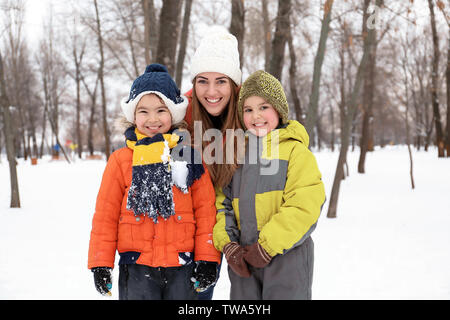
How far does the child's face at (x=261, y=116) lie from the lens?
1.79m

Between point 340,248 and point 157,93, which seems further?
point 340,248

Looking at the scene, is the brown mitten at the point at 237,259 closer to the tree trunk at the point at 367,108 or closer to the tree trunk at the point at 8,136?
the tree trunk at the point at 8,136

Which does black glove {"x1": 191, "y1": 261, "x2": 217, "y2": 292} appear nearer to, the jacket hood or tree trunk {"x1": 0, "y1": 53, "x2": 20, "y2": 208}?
the jacket hood

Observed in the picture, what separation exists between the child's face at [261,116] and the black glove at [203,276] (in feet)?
2.55

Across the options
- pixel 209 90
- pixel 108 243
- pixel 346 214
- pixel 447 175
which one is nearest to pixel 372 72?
pixel 447 175

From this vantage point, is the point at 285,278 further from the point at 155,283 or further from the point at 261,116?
the point at 261,116

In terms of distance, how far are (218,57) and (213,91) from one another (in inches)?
10.2

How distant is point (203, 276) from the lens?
5.64ft

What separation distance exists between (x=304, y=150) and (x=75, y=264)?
3457 mm

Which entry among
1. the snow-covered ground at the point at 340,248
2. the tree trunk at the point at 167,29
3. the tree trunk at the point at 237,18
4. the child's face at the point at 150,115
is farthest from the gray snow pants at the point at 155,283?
the tree trunk at the point at 237,18

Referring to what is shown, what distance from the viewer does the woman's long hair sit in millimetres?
1822

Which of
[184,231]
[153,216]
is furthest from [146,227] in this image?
[184,231]

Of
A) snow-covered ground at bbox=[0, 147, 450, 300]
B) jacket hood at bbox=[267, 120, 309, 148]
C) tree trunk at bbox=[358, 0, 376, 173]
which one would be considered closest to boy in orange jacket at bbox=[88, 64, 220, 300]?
jacket hood at bbox=[267, 120, 309, 148]

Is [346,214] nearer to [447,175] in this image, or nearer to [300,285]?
[300,285]
